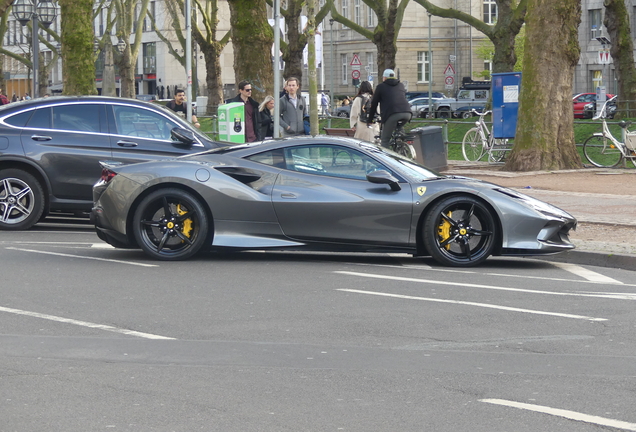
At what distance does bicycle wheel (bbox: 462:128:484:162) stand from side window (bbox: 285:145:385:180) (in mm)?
13827

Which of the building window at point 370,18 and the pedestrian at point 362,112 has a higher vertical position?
the building window at point 370,18

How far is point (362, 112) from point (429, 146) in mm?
1391

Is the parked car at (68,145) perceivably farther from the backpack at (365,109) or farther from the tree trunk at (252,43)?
the tree trunk at (252,43)

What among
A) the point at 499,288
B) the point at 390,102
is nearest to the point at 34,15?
the point at 390,102

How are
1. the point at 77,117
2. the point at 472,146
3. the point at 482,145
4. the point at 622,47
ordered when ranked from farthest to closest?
the point at 622,47, the point at 472,146, the point at 482,145, the point at 77,117

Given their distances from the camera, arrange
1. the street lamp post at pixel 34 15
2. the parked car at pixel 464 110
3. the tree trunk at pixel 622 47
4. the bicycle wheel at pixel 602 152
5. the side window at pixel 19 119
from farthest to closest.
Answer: the parked car at pixel 464 110, the tree trunk at pixel 622 47, the street lamp post at pixel 34 15, the bicycle wheel at pixel 602 152, the side window at pixel 19 119

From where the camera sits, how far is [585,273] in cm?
1058

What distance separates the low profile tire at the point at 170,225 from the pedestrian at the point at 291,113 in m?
7.36

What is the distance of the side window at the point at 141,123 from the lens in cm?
1412

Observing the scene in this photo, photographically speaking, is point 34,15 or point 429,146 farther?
point 34,15

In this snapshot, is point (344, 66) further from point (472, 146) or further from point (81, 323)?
point (81, 323)

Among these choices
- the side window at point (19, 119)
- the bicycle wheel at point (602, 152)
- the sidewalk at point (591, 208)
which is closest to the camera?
the sidewalk at point (591, 208)

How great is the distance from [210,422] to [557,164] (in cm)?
1689

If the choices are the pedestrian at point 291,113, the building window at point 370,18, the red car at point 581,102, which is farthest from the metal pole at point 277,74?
the building window at point 370,18
